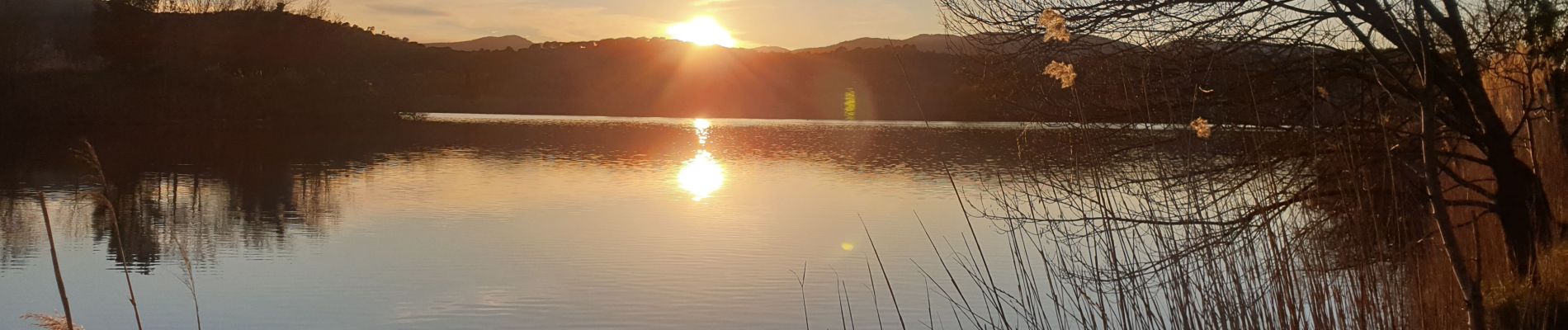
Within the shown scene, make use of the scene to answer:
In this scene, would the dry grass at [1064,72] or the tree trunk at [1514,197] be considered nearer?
the dry grass at [1064,72]

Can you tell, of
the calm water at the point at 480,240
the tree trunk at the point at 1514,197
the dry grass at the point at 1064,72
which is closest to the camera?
the dry grass at the point at 1064,72

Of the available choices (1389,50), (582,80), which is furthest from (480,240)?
(582,80)

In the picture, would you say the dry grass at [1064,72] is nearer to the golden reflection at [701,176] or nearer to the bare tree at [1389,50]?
the bare tree at [1389,50]

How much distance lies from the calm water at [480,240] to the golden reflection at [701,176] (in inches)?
6.3

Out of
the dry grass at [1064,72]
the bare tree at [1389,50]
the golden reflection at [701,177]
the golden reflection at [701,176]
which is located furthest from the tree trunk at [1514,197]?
the golden reflection at [701,177]

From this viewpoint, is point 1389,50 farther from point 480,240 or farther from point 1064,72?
point 480,240

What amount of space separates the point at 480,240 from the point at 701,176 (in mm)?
10322

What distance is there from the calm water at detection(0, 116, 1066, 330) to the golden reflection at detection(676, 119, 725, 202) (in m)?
0.16

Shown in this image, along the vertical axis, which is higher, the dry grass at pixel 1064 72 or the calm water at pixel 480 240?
the dry grass at pixel 1064 72

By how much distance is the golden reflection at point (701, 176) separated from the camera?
19.2m

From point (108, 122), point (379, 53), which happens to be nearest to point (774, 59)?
point (379, 53)

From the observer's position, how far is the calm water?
8.78m

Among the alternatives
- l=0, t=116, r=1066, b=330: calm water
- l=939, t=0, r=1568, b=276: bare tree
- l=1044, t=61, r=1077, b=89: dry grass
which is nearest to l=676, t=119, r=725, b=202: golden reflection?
l=0, t=116, r=1066, b=330: calm water

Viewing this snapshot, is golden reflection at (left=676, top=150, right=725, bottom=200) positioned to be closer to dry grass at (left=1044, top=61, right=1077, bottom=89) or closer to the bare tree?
the bare tree
